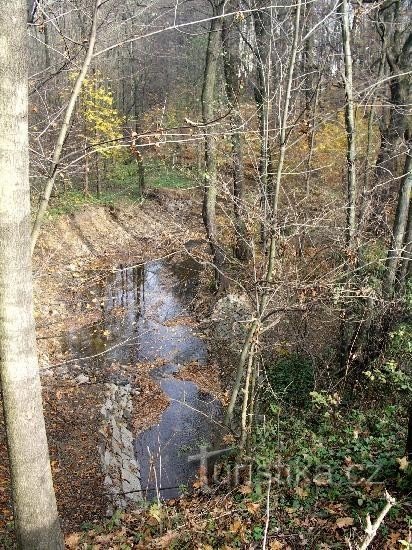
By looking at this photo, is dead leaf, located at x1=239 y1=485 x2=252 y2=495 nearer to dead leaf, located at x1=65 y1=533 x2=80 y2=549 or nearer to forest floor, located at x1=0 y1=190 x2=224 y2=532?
dead leaf, located at x1=65 y1=533 x2=80 y2=549

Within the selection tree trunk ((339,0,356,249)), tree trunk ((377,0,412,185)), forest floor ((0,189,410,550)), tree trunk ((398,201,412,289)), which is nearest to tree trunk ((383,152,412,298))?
tree trunk ((398,201,412,289))

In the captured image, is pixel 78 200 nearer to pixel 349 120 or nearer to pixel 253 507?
pixel 349 120

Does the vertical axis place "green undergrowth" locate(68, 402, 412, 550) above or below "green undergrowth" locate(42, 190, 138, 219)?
below

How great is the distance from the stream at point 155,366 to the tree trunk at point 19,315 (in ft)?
4.23

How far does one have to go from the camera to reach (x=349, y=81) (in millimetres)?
7207

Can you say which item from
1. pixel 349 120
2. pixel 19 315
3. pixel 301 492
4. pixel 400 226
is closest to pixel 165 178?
pixel 400 226

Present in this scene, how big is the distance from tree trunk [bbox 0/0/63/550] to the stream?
1.29 meters

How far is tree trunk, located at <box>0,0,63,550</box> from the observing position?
3.20 meters

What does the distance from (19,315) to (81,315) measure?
10.1 m

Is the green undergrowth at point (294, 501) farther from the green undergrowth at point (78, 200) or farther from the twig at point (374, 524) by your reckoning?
the green undergrowth at point (78, 200)

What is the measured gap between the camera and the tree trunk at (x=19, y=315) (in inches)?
126

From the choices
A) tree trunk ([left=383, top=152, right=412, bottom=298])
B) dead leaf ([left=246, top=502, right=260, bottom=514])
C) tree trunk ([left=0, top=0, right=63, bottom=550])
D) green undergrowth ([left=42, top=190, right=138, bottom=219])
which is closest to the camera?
tree trunk ([left=0, top=0, right=63, bottom=550])

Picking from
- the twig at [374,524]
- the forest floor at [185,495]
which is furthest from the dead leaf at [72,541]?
the twig at [374,524]

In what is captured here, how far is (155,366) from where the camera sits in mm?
11227
